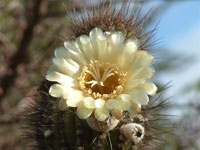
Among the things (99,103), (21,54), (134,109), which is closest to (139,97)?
(134,109)

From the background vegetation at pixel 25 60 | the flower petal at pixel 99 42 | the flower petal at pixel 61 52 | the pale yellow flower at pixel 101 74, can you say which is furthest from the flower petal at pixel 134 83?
the background vegetation at pixel 25 60

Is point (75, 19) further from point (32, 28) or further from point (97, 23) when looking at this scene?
point (32, 28)

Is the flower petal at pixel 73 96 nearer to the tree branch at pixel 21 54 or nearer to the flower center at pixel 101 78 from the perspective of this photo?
the flower center at pixel 101 78

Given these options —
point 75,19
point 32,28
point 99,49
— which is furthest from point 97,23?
point 32,28

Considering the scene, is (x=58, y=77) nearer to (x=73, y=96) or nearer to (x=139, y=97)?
(x=73, y=96)

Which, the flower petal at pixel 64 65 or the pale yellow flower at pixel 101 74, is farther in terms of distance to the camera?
the flower petal at pixel 64 65

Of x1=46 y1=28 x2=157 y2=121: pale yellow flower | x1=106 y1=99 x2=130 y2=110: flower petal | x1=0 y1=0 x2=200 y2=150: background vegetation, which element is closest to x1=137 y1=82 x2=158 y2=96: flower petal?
x1=46 y1=28 x2=157 y2=121: pale yellow flower
